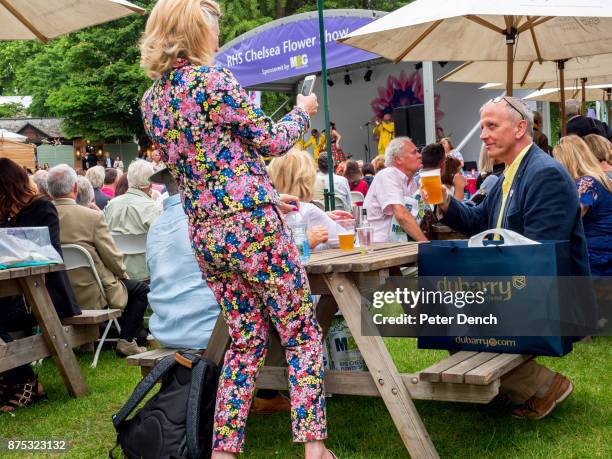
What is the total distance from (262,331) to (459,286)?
0.78 m

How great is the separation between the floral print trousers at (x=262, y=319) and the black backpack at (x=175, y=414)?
0.13 metres

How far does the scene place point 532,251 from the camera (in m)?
2.83

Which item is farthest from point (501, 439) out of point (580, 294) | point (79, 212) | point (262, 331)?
point (79, 212)

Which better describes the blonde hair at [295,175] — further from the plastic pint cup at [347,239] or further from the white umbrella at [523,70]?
the white umbrella at [523,70]

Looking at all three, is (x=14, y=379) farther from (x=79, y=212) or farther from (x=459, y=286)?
(x=459, y=286)

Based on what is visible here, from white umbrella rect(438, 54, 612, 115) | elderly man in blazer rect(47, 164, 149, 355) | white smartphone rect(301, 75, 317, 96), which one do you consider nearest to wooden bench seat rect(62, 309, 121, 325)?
elderly man in blazer rect(47, 164, 149, 355)

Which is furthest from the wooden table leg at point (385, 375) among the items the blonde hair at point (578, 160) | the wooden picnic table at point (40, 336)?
the blonde hair at point (578, 160)

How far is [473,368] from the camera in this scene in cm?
278

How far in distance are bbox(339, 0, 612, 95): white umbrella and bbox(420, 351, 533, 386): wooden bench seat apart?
241cm

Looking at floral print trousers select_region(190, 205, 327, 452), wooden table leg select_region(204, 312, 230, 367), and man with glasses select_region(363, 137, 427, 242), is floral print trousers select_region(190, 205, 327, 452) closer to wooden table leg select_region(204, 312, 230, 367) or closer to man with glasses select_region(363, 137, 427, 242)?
wooden table leg select_region(204, 312, 230, 367)

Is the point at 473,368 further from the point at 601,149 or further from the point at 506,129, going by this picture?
the point at 601,149

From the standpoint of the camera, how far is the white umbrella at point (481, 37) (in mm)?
5198

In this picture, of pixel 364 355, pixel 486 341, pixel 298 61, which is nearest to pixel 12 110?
pixel 298 61

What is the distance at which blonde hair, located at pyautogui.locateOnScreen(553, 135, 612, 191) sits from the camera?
512 centimetres
